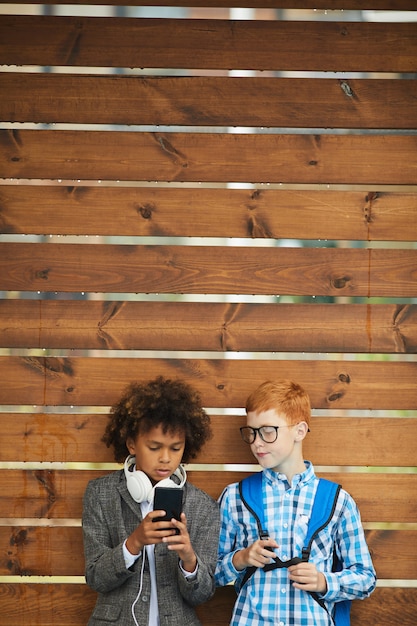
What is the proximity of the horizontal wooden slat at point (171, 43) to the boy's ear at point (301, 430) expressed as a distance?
52.0 inches

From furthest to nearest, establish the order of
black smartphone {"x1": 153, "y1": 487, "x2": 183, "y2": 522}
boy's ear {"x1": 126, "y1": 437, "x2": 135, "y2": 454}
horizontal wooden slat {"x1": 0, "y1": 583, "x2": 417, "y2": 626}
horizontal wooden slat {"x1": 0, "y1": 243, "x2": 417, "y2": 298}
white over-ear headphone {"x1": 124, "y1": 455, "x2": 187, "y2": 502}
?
1. horizontal wooden slat {"x1": 0, "y1": 243, "x2": 417, "y2": 298}
2. horizontal wooden slat {"x1": 0, "y1": 583, "x2": 417, "y2": 626}
3. boy's ear {"x1": 126, "y1": 437, "x2": 135, "y2": 454}
4. white over-ear headphone {"x1": 124, "y1": 455, "x2": 187, "y2": 502}
5. black smartphone {"x1": 153, "y1": 487, "x2": 183, "y2": 522}

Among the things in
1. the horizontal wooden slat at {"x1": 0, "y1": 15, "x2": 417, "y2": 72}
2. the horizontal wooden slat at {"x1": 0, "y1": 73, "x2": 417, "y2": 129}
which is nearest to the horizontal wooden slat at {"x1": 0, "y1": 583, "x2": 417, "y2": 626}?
the horizontal wooden slat at {"x1": 0, "y1": 73, "x2": 417, "y2": 129}

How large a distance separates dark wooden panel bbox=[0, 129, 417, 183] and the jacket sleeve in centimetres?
115

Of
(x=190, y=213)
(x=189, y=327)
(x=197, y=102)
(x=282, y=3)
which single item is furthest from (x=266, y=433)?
(x=282, y=3)

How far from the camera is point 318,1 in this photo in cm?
325

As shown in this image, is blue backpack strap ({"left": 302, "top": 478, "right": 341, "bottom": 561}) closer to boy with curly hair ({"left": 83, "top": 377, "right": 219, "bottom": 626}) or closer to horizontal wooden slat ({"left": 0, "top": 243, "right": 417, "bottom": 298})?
boy with curly hair ({"left": 83, "top": 377, "right": 219, "bottom": 626})

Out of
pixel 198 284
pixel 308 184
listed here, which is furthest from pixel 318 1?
pixel 198 284

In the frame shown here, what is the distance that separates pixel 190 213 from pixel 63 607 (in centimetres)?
148

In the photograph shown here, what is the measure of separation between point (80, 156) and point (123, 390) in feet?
2.87

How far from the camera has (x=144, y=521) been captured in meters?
2.63

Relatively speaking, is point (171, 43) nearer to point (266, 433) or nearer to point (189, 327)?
point (189, 327)

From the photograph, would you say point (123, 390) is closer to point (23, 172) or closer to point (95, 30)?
point (23, 172)

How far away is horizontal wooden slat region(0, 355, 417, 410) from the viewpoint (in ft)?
10.3

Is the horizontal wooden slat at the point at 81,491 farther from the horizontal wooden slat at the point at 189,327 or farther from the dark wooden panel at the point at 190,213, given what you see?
the dark wooden panel at the point at 190,213
